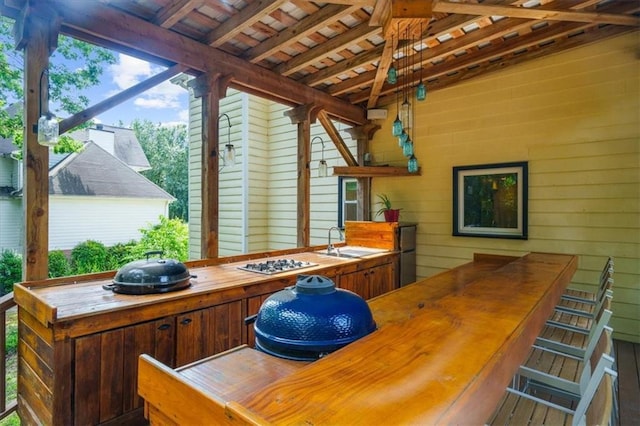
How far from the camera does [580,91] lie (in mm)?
4098

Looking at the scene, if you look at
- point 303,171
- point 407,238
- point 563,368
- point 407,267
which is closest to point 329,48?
point 303,171

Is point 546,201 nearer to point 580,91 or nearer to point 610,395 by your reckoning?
→ point 580,91

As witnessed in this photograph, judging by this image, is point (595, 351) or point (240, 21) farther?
point (240, 21)

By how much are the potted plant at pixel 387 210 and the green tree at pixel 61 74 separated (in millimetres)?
5740

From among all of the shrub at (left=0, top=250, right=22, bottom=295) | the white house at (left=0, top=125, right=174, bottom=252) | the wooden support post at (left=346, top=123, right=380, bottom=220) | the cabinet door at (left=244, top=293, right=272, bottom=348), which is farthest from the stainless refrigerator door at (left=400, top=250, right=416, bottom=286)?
the white house at (left=0, top=125, right=174, bottom=252)

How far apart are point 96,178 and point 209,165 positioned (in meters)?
10.3

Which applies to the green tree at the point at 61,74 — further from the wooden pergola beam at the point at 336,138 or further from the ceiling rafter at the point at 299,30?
the wooden pergola beam at the point at 336,138

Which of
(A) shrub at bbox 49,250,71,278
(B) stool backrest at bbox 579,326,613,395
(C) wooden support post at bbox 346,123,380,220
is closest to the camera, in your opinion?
(B) stool backrest at bbox 579,326,613,395

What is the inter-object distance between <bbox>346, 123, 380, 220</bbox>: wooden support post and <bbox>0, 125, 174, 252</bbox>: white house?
831cm

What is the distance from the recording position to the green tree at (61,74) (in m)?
6.70

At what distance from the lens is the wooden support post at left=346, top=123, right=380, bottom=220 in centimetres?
578

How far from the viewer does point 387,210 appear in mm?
5059

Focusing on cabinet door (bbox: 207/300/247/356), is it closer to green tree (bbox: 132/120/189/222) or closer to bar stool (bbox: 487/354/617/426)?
bar stool (bbox: 487/354/617/426)

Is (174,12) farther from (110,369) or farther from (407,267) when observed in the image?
(407,267)
